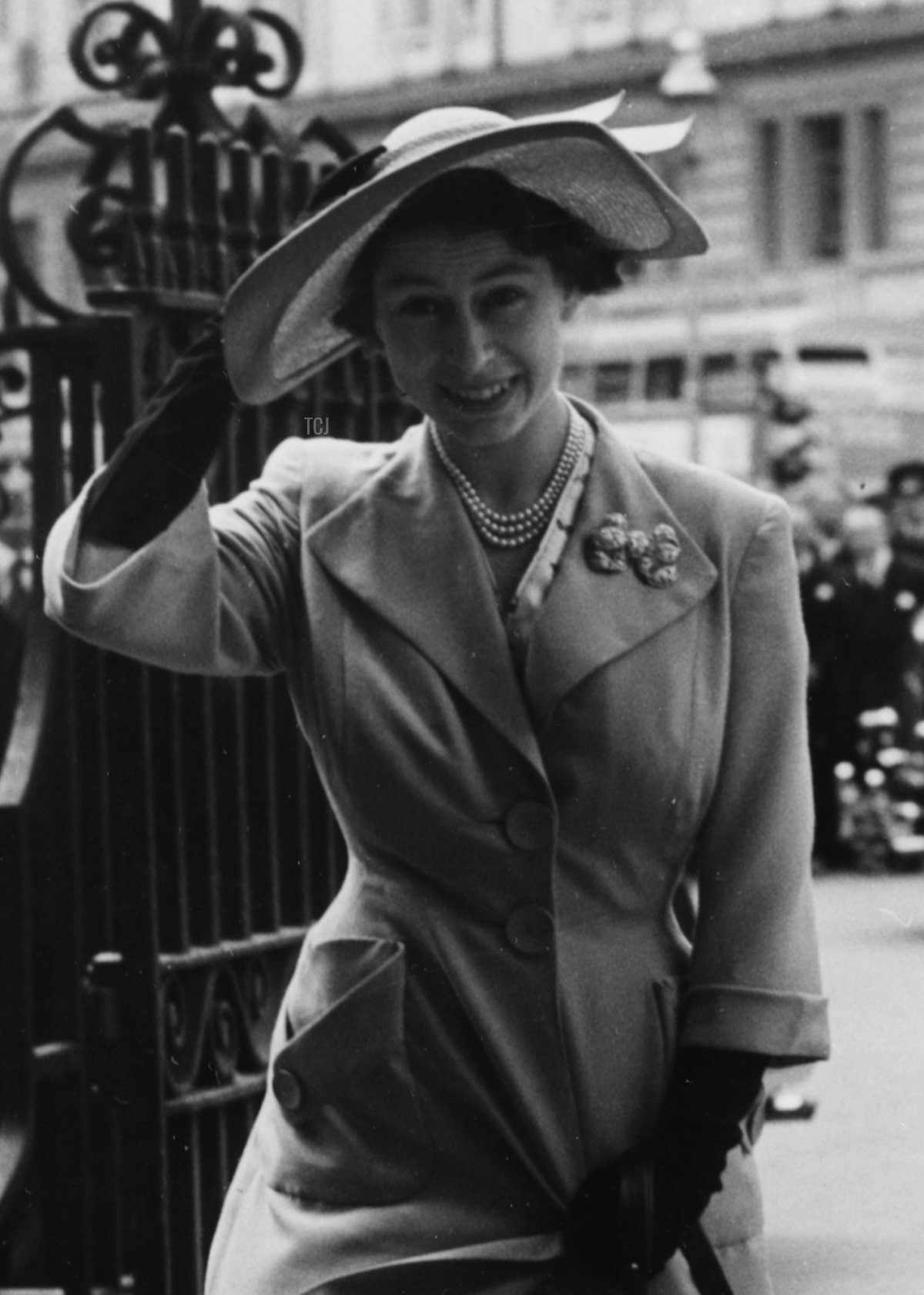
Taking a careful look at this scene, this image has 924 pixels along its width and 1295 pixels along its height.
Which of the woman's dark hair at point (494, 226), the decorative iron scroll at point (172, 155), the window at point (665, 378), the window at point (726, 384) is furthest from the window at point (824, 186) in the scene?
the woman's dark hair at point (494, 226)

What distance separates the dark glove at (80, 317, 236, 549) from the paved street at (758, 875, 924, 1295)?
13.5 feet

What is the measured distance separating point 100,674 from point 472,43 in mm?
33183

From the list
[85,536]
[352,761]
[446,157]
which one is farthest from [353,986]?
[446,157]

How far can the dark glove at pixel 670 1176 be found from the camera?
8.38 feet

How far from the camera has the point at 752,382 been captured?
27.9m

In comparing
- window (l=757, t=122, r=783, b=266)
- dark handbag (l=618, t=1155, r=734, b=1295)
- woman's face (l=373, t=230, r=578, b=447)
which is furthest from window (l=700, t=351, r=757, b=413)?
dark handbag (l=618, t=1155, r=734, b=1295)

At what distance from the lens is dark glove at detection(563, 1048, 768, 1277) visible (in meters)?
2.55

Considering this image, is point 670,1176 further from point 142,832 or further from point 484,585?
point 142,832

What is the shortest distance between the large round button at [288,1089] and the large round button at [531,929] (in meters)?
0.24

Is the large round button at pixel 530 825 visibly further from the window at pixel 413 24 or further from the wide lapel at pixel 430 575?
the window at pixel 413 24

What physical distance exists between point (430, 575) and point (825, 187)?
33.3m

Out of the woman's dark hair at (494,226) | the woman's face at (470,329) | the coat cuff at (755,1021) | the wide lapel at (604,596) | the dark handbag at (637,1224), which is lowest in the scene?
the dark handbag at (637,1224)

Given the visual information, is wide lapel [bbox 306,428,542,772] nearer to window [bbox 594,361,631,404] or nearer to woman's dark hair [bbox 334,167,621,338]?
woman's dark hair [bbox 334,167,621,338]

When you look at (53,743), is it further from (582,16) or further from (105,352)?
(582,16)
